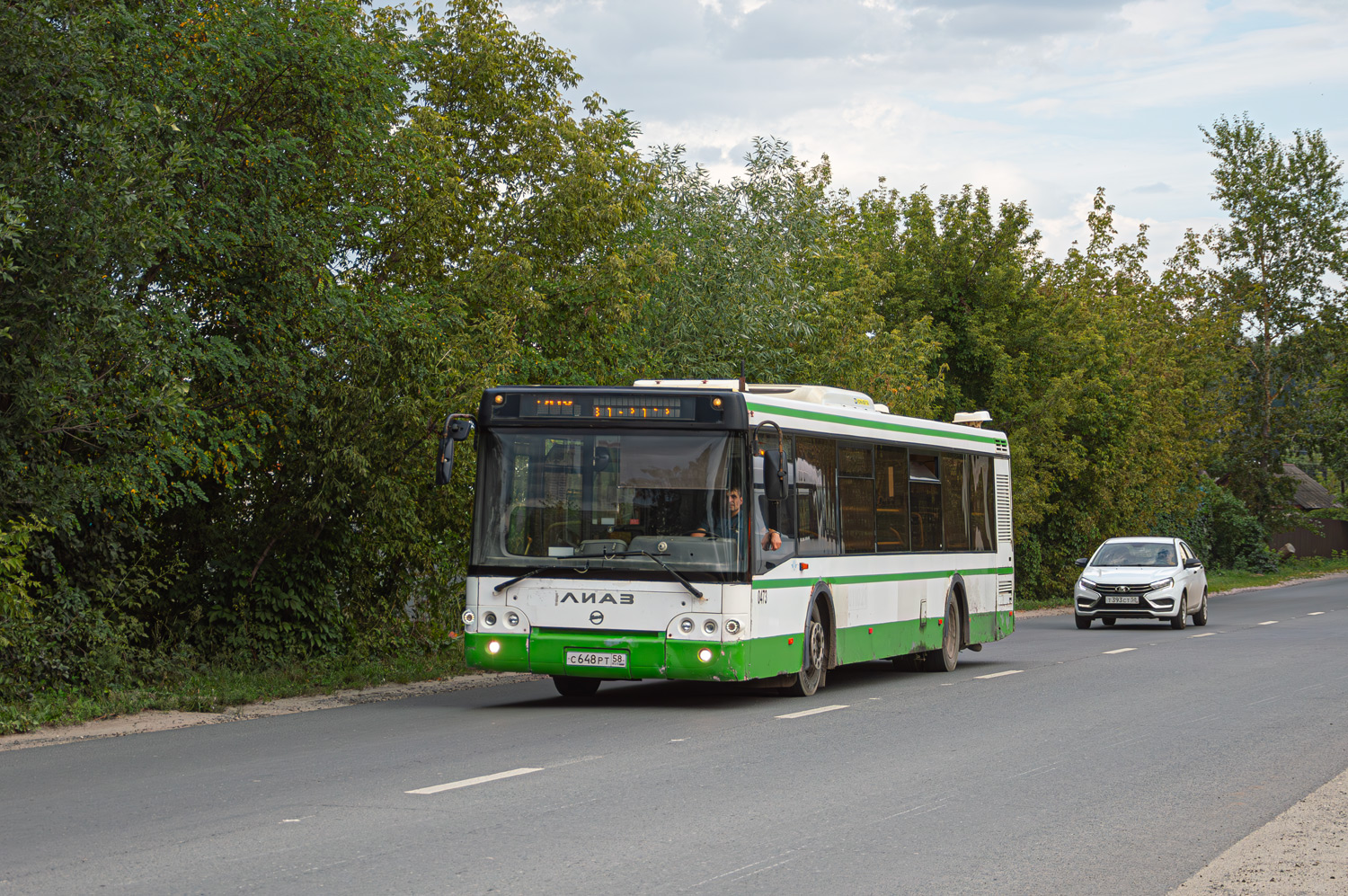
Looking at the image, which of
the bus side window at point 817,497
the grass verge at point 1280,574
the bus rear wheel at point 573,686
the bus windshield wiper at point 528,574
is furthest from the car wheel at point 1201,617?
the grass verge at point 1280,574

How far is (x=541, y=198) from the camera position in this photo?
23047mm

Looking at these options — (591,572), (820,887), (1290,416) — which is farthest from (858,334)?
(1290,416)

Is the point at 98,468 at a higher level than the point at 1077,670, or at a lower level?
higher

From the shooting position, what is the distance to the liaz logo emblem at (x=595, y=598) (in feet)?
46.0

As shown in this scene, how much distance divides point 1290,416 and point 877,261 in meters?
35.8

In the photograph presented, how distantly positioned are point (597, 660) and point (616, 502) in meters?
1.45

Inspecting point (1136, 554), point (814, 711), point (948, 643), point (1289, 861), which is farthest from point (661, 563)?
point (1136, 554)

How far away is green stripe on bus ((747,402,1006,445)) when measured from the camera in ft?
49.6

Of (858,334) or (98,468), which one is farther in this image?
(858,334)

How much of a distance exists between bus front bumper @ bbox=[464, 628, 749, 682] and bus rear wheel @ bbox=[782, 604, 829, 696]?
5.76 feet

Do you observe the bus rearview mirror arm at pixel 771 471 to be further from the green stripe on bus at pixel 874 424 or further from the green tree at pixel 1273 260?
the green tree at pixel 1273 260

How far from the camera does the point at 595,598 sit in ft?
46.2

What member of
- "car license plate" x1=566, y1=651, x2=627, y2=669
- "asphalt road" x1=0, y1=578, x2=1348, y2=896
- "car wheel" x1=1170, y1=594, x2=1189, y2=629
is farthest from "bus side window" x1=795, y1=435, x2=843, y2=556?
"car wheel" x1=1170, y1=594, x2=1189, y2=629

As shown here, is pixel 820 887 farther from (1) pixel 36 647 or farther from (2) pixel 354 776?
(1) pixel 36 647
